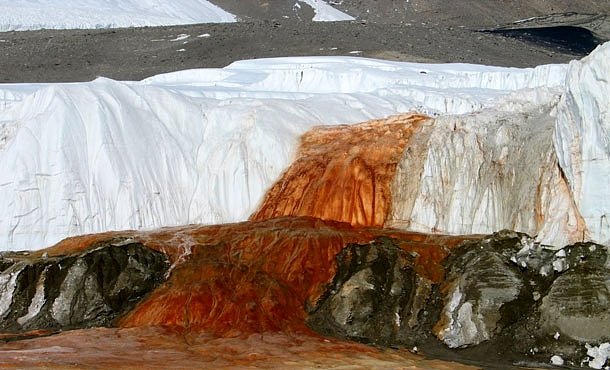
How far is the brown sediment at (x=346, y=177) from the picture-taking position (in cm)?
2183

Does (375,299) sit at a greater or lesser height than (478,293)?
lesser

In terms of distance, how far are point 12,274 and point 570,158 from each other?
1237cm

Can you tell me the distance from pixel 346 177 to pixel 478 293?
19.2 feet

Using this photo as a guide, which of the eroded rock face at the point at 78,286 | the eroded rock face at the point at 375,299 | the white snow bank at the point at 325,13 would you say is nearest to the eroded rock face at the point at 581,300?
the eroded rock face at the point at 375,299

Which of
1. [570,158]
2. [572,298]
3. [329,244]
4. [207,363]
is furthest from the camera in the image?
[329,244]

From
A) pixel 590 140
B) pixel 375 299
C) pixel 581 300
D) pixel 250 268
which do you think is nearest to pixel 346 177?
pixel 250 268

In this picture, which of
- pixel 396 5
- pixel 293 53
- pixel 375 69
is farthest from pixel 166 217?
pixel 396 5

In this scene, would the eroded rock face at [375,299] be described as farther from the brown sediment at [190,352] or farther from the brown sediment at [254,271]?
the brown sediment at [190,352]

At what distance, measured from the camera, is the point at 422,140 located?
22297 millimetres

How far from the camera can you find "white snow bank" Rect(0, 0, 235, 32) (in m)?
53.0

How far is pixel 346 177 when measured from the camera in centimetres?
2206

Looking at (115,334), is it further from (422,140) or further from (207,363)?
(422,140)

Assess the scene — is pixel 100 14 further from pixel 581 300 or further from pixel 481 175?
pixel 581 300

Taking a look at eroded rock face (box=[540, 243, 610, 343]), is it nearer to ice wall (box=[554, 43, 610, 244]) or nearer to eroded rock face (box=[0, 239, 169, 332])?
ice wall (box=[554, 43, 610, 244])
